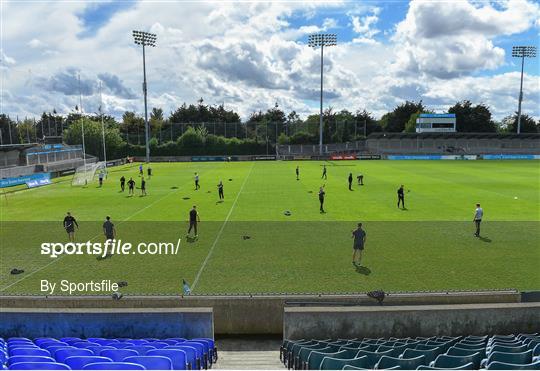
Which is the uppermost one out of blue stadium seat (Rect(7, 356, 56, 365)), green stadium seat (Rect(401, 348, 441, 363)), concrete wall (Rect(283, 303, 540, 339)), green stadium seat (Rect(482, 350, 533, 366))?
blue stadium seat (Rect(7, 356, 56, 365))

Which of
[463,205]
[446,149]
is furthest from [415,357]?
[446,149]

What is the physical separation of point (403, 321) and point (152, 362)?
572 centimetres

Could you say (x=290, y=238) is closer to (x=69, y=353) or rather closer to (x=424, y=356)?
(x=424, y=356)

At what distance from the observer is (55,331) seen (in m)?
9.40

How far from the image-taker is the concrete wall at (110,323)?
9.31m

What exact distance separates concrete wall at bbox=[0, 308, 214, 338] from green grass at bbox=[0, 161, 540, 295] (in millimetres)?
3868

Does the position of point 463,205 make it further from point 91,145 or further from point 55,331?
point 91,145

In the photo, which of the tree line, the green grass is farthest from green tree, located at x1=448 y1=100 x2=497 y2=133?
the green grass

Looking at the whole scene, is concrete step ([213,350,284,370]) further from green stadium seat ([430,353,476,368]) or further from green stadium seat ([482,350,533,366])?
green stadium seat ([482,350,533,366])

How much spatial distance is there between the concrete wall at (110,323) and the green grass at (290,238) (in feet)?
12.7

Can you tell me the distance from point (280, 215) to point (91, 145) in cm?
7098

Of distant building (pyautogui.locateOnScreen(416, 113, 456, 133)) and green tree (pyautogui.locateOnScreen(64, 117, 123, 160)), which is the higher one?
distant building (pyautogui.locateOnScreen(416, 113, 456, 133))

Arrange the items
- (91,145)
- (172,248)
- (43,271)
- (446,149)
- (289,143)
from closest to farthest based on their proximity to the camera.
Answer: (43,271) < (172,248) < (91,145) < (446,149) < (289,143)

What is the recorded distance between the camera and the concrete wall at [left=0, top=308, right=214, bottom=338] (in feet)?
30.6
